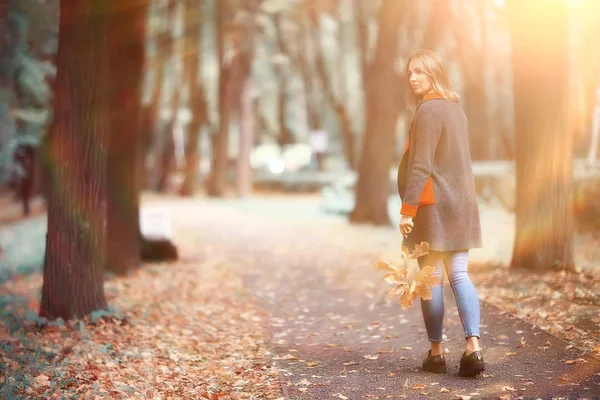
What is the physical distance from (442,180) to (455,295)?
80 centimetres

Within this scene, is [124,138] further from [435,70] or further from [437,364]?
[437,364]

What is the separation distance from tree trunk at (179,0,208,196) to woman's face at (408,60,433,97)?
2380 cm

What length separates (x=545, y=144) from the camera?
8.08m

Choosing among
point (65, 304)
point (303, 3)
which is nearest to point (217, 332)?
point (65, 304)

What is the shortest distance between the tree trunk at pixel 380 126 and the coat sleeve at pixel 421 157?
1195 cm

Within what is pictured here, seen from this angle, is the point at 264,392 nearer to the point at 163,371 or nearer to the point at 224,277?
the point at 163,371

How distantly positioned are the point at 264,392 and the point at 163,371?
0.95 meters

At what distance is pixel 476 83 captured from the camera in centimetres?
2795

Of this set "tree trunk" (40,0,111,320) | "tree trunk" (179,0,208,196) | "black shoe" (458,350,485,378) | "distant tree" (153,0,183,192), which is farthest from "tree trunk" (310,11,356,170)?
"black shoe" (458,350,485,378)

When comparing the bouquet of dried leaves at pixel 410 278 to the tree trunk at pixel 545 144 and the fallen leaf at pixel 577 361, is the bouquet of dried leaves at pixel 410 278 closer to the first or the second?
the fallen leaf at pixel 577 361

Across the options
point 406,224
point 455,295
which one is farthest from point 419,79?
point 455,295

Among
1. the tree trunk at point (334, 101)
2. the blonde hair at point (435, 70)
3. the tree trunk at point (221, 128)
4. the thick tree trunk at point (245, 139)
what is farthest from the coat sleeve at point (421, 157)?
the tree trunk at point (334, 101)

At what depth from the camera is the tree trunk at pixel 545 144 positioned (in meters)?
7.99

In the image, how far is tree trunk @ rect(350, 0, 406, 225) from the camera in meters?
16.3
